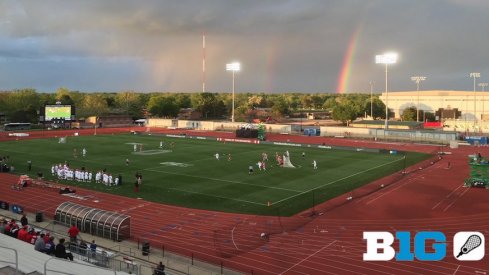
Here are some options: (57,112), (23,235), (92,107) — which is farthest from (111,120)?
(23,235)

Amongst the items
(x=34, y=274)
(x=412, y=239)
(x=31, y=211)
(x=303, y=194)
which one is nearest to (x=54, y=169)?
(x=31, y=211)

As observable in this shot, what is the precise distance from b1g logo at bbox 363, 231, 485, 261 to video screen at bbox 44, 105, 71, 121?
279 feet

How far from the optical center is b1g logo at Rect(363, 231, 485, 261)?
75.4 ft

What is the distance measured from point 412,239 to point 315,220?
6428mm

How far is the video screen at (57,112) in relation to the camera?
310ft

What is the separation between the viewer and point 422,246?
24.9 metres

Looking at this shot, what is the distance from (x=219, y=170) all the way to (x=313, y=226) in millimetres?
22465

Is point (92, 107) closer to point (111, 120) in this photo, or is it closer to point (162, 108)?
point (111, 120)

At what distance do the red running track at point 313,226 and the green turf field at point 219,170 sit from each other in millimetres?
2896

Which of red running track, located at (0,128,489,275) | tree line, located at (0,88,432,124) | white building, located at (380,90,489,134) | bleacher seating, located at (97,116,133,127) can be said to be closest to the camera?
red running track, located at (0,128,489,275)

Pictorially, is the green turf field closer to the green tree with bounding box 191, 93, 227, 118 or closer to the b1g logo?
the b1g logo

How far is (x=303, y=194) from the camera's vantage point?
37.8 metres

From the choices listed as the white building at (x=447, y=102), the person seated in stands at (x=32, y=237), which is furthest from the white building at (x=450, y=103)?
the person seated in stands at (x=32, y=237)

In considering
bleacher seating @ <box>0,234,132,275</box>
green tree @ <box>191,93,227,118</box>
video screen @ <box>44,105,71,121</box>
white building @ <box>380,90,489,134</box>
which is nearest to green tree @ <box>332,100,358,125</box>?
white building @ <box>380,90,489,134</box>
